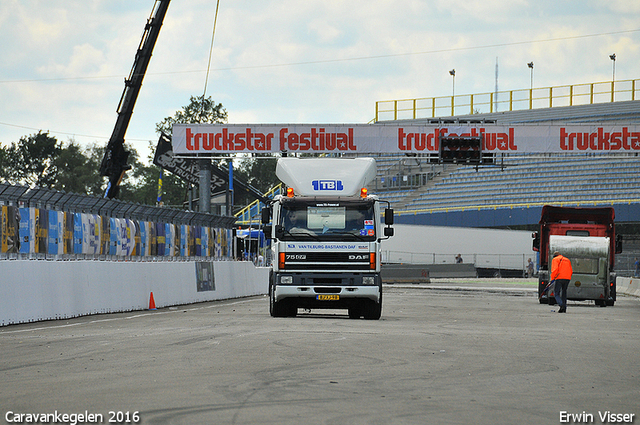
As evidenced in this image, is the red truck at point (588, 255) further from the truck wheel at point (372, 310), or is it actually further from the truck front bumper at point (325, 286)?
the truck front bumper at point (325, 286)

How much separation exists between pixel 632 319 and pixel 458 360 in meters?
12.2

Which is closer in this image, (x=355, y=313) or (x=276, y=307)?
(x=276, y=307)

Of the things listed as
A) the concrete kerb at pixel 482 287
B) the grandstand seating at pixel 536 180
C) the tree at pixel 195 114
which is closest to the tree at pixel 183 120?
the tree at pixel 195 114

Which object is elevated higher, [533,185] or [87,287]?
[533,185]

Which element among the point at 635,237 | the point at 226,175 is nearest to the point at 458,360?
the point at 226,175

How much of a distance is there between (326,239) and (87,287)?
5130mm

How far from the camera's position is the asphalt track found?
7277 mm

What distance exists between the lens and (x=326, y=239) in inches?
739

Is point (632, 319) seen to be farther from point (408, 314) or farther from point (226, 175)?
point (226, 175)

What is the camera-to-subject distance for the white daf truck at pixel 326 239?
18.8 m

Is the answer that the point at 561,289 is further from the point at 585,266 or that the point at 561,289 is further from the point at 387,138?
the point at 387,138

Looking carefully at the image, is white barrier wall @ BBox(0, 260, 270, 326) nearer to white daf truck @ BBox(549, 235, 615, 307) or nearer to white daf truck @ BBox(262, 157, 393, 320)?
white daf truck @ BBox(262, 157, 393, 320)

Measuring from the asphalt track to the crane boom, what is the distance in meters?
25.9

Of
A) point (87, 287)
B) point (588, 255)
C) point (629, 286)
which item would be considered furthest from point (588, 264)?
point (87, 287)
